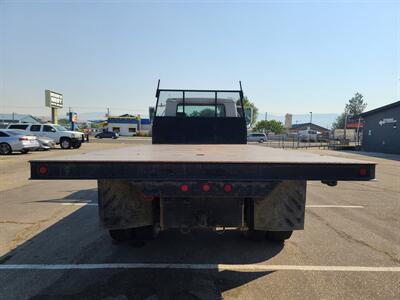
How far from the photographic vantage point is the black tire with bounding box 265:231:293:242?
422 centimetres

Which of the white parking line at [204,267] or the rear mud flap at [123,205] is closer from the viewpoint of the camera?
the rear mud flap at [123,205]

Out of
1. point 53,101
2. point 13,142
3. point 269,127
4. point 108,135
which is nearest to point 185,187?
point 13,142

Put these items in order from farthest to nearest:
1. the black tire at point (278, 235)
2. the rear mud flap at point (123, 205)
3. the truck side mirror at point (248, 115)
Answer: the truck side mirror at point (248, 115), the black tire at point (278, 235), the rear mud flap at point (123, 205)

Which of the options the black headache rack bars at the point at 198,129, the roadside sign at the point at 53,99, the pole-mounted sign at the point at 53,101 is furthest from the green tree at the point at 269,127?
the black headache rack bars at the point at 198,129

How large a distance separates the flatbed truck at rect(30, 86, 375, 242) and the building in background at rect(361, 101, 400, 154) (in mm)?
27837

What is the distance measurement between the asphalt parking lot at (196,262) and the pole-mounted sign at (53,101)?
1401 inches

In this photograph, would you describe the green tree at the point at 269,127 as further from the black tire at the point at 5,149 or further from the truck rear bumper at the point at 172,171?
the truck rear bumper at the point at 172,171

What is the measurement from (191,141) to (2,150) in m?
16.3

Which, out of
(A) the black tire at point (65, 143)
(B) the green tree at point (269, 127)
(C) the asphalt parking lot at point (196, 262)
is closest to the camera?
(C) the asphalt parking lot at point (196, 262)

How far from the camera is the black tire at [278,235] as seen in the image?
4.22m

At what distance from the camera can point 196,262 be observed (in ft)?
12.5

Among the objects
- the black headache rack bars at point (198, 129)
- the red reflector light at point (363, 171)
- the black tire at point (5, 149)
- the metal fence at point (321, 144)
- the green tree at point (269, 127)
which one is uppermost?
the green tree at point (269, 127)

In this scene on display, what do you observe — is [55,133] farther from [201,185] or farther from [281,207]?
[201,185]

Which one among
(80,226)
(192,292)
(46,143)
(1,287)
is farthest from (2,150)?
(192,292)
